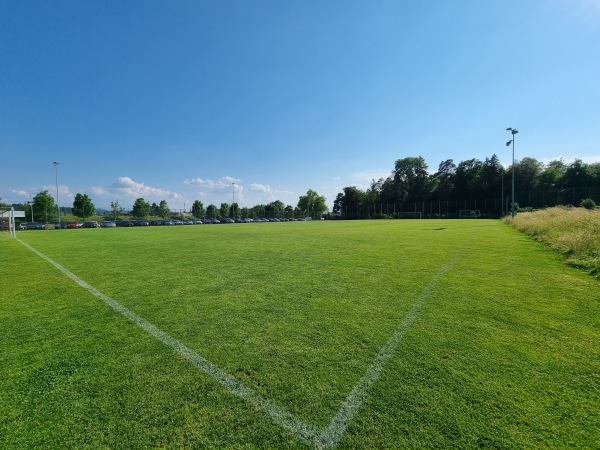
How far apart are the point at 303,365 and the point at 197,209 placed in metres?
74.5

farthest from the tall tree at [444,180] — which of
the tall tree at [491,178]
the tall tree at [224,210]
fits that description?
the tall tree at [224,210]

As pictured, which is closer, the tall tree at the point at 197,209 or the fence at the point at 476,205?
the fence at the point at 476,205

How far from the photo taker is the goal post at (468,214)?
59.4 meters

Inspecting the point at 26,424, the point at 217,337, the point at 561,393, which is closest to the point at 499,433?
the point at 561,393

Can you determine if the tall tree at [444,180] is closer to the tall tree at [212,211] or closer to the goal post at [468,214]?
the goal post at [468,214]

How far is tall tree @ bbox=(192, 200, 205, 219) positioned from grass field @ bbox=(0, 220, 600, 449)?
6808cm

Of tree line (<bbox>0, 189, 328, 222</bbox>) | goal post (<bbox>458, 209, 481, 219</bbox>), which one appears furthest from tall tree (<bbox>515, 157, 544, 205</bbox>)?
tree line (<bbox>0, 189, 328, 222</bbox>)

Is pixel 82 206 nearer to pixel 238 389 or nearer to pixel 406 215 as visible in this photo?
pixel 238 389

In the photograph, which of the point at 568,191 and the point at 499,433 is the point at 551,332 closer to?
the point at 499,433

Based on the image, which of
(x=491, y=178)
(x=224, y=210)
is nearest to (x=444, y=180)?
(x=491, y=178)

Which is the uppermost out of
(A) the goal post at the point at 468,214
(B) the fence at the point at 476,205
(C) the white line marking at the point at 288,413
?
(B) the fence at the point at 476,205

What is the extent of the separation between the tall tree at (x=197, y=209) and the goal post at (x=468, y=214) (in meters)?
62.2

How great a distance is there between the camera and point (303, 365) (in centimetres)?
285

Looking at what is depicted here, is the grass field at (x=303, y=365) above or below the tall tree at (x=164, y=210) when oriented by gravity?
below
